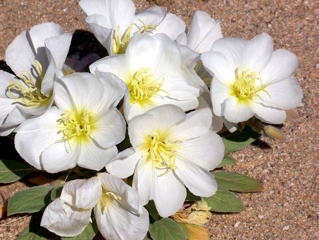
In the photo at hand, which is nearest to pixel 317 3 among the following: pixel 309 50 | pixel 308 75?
pixel 309 50

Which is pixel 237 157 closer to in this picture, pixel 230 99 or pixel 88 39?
pixel 230 99

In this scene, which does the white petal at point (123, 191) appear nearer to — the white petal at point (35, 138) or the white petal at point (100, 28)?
the white petal at point (35, 138)

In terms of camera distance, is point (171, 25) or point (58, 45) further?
point (171, 25)

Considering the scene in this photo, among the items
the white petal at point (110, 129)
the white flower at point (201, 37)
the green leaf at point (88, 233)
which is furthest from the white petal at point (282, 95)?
the green leaf at point (88, 233)

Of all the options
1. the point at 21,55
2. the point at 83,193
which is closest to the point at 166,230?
the point at 83,193

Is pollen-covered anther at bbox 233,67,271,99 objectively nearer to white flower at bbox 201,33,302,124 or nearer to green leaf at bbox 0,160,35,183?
white flower at bbox 201,33,302,124

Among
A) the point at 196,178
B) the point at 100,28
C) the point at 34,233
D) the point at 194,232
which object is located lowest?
the point at 194,232

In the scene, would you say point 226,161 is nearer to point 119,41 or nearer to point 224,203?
point 224,203
